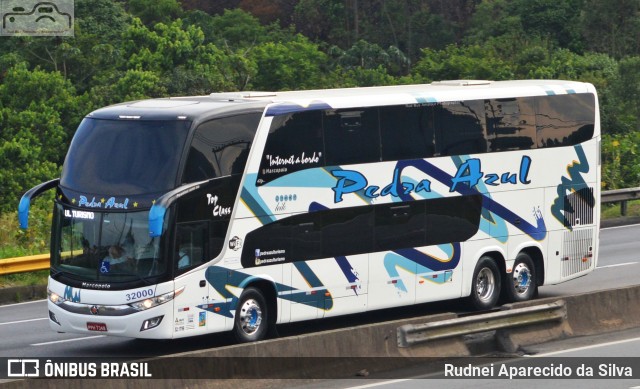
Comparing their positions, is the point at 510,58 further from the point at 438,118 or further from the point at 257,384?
the point at 257,384

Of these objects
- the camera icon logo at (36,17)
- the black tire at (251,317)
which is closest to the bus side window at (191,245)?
the black tire at (251,317)

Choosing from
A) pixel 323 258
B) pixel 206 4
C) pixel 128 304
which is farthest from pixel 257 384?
pixel 206 4

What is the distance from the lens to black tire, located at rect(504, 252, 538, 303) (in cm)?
2045

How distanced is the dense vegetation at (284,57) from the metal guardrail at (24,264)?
210 cm

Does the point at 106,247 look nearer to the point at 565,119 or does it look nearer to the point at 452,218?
the point at 452,218

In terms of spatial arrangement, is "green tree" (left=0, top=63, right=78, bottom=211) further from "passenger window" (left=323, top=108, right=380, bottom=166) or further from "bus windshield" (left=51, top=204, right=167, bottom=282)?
"bus windshield" (left=51, top=204, right=167, bottom=282)

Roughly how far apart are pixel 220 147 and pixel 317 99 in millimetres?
2040

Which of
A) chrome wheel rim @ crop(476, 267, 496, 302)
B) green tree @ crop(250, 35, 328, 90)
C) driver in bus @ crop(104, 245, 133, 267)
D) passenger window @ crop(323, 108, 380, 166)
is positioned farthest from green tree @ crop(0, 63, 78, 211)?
driver in bus @ crop(104, 245, 133, 267)

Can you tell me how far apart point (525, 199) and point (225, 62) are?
1480 inches

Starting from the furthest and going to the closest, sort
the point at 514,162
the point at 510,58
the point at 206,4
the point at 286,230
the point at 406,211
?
the point at 206,4
the point at 510,58
the point at 514,162
the point at 406,211
the point at 286,230

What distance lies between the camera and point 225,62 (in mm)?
56625

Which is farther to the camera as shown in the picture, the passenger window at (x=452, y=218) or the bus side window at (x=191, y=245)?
the passenger window at (x=452, y=218)

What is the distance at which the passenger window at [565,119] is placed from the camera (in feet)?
68.0

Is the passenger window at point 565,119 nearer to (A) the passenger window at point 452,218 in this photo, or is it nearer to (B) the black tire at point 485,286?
(A) the passenger window at point 452,218
